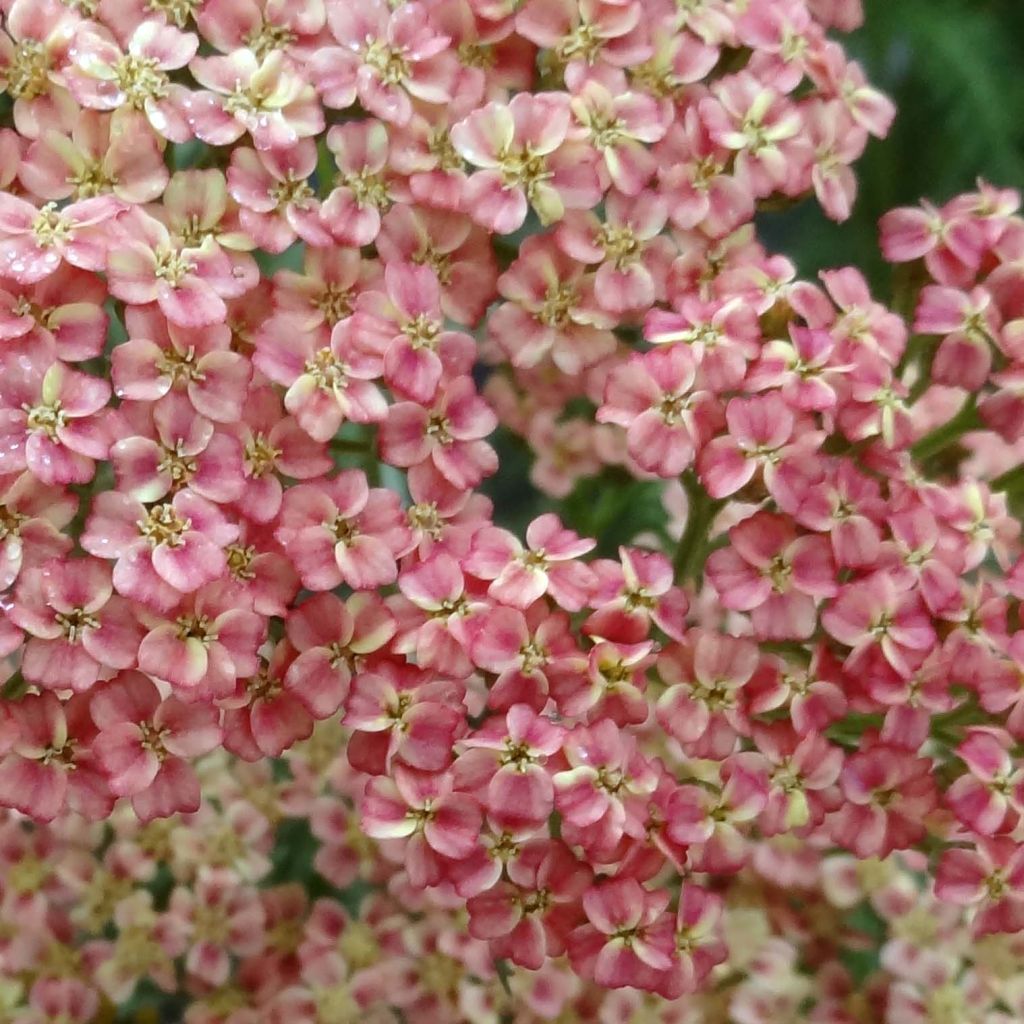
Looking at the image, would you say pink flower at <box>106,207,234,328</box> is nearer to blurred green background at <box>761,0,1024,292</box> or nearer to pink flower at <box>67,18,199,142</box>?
pink flower at <box>67,18,199,142</box>

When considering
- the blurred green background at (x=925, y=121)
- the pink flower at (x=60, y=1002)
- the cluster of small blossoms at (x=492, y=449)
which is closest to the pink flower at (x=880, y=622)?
the cluster of small blossoms at (x=492, y=449)

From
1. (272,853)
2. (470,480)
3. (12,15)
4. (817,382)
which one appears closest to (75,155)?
(12,15)

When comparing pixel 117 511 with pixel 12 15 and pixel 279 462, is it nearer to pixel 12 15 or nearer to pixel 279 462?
pixel 279 462

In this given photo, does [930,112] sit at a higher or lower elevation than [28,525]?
lower

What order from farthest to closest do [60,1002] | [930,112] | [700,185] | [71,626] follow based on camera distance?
[930,112] < [60,1002] < [700,185] < [71,626]

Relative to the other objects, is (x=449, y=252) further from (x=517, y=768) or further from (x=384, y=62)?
(x=517, y=768)

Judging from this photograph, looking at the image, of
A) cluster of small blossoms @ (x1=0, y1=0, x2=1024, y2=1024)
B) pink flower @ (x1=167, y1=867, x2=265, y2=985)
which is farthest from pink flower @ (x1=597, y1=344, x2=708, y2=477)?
pink flower @ (x1=167, y1=867, x2=265, y2=985)

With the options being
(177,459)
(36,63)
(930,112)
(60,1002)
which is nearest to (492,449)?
(177,459)
